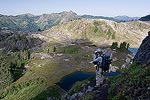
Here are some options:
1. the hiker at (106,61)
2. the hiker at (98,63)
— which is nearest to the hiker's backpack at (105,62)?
the hiker at (106,61)

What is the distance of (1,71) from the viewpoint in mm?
172500

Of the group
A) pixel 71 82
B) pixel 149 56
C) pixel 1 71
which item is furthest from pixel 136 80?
pixel 1 71

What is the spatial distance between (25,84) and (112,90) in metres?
122

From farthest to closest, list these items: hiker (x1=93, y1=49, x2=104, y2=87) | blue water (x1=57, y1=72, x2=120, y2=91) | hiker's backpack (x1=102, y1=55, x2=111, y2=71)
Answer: blue water (x1=57, y1=72, x2=120, y2=91) → hiker (x1=93, y1=49, x2=104, y2=87) → hiker's backpack (x1=102, y1=55, x2=111, y2=71)

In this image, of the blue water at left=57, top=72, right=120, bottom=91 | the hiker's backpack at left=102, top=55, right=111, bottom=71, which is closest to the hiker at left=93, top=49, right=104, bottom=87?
the hiker's backpack at left=102, top=55, right=111, bottom=71

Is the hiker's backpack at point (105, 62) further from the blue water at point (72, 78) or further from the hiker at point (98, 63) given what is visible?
the blue water at point (72, 78)

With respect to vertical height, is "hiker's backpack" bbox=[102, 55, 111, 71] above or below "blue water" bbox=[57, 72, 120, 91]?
above

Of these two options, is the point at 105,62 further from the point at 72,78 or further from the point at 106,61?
the point at 72,78

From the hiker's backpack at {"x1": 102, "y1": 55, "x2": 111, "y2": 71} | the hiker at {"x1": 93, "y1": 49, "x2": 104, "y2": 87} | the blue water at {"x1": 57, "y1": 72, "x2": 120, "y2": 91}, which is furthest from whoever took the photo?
the blue water at {"x1": 57, "y1": 72, "x2": 120, "y2": 91}

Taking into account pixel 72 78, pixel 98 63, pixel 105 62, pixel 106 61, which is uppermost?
pixel 106 61

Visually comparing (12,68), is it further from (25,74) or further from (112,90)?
(112,90)

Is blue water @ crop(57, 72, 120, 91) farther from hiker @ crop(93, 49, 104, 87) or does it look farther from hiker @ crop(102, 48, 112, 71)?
hiker @ crop(102, 48, 112, 71)

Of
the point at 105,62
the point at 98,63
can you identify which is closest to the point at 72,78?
the point at 98,63

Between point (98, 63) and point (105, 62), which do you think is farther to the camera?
point (98, 63)
